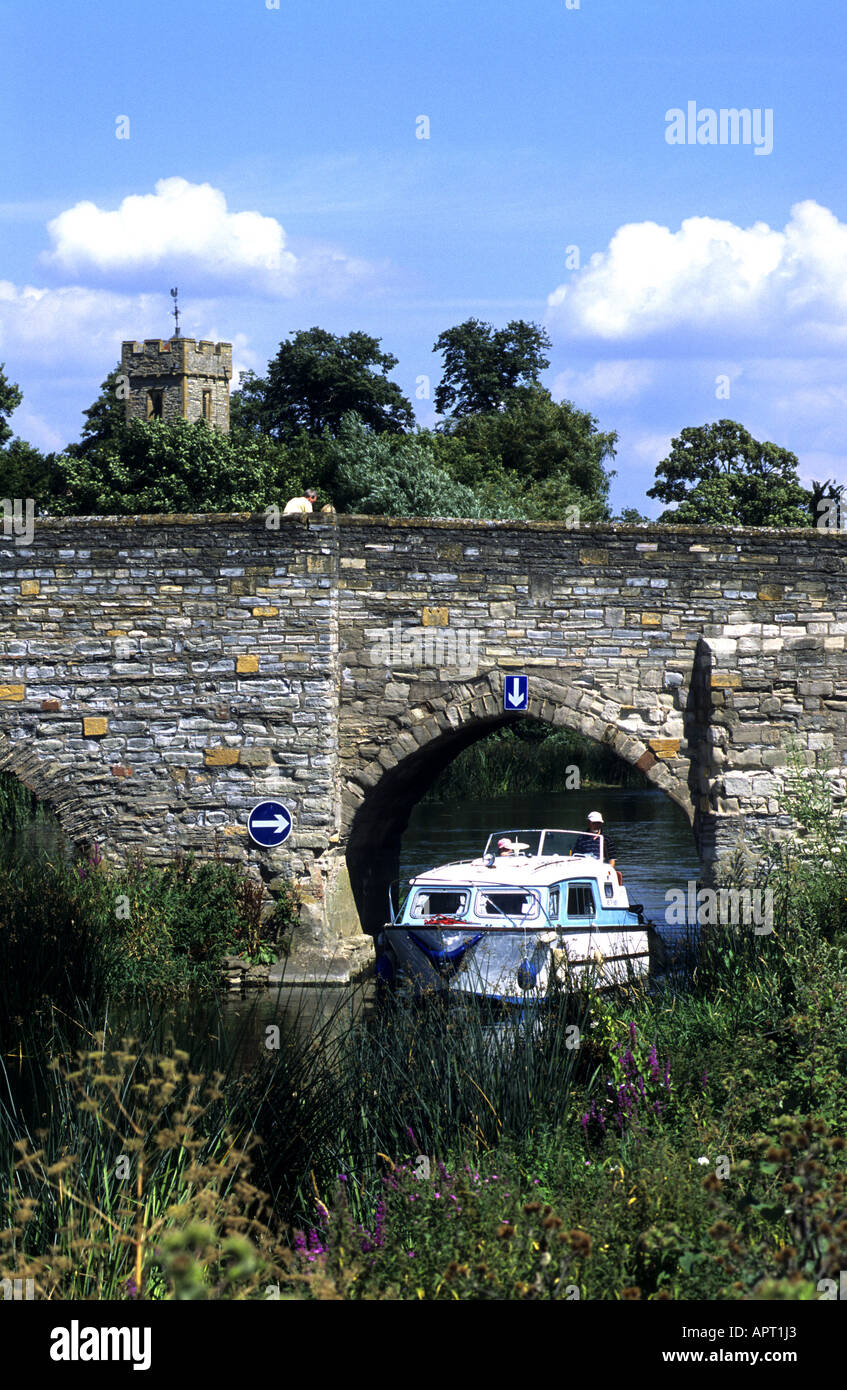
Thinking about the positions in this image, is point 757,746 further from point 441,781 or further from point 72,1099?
point 441,781

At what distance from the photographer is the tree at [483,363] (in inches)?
1831

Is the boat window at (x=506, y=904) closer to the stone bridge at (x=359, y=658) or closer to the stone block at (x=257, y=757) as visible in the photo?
the stone bridge at (x=359, y=658)

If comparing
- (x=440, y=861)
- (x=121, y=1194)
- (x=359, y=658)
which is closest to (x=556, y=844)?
(x=359, y=658)

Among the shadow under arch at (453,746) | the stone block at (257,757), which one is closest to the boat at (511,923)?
the shadow under arch at (453,746)

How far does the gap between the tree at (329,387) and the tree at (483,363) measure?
11.1 feet

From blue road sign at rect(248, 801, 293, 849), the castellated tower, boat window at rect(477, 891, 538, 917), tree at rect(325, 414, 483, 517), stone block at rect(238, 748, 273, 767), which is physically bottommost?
boat window at rect(477, 891, 538, 917)

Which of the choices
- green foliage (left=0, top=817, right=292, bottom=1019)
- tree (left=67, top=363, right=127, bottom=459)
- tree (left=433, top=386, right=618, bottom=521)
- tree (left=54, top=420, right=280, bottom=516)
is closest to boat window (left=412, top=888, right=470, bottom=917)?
green foliage (left=0, top=817, right=292, bottom=1019)

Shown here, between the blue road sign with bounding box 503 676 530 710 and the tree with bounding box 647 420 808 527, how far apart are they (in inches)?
1045

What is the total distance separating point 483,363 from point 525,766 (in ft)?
63.8

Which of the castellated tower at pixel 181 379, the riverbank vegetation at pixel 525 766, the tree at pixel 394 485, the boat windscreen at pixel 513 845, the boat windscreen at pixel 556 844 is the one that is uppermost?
the castellated tower at pixel 181 379

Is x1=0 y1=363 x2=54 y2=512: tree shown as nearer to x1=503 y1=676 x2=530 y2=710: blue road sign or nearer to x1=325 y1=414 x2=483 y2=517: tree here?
x1=325 y1=414 x2=483 y2=517: tree

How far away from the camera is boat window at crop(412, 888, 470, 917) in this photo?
12.0 m

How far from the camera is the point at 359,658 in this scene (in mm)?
13102

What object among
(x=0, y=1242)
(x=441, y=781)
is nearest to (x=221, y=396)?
(x=441, y=781)
